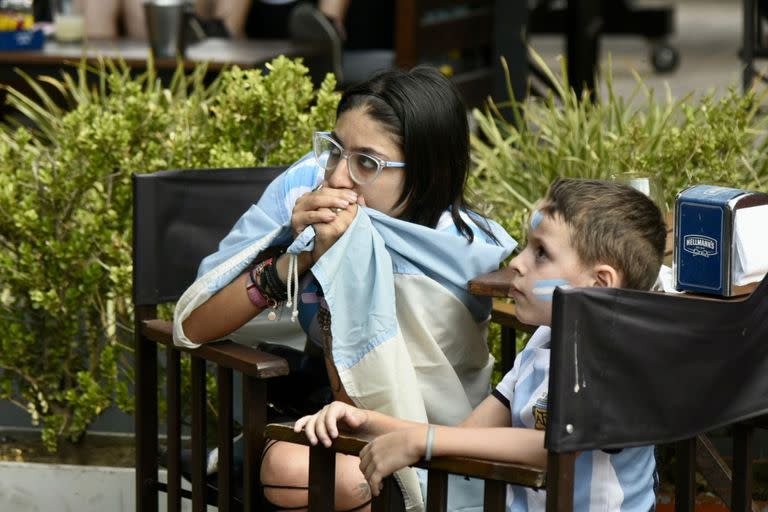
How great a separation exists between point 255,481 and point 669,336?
32.6 inches

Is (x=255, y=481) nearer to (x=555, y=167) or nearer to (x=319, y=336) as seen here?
(x=319, y=336)

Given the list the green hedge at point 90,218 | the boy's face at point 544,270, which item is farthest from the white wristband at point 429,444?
the green hedge at point 90,218

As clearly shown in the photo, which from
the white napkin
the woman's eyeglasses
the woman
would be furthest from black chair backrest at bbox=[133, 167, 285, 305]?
the white napkin

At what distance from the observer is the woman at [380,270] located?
84.8 inches

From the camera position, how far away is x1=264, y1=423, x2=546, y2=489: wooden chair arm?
171cm

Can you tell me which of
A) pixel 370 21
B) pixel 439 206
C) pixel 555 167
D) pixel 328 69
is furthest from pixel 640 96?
pixel 439 206

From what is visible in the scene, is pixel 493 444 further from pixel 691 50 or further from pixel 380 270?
pixel 691 50

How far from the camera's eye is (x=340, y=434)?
6.23 ft

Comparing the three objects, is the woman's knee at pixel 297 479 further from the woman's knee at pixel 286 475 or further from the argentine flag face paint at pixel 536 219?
the argentine flag face paint at pixel 536 219

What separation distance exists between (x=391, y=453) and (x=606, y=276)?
40 cm

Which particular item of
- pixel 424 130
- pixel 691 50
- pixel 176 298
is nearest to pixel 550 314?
pixel 424 130

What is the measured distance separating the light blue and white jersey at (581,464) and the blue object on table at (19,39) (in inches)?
148

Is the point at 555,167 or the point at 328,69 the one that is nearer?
the point at 555,167

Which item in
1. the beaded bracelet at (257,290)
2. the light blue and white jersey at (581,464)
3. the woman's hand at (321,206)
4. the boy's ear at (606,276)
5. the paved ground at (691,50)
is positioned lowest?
the paved ground at (691,50)
